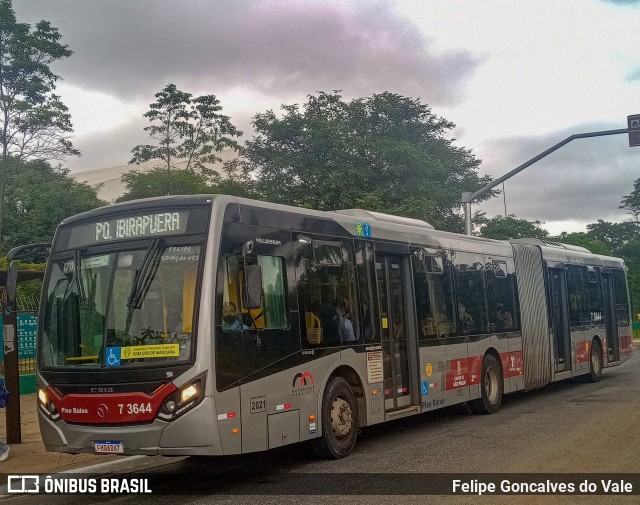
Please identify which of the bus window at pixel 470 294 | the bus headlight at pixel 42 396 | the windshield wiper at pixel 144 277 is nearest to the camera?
the windshield wiper at pixel 144 277

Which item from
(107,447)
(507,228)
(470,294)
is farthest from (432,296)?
(507,228)

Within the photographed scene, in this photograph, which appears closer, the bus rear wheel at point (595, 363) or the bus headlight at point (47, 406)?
the bus headlight at point (47, 406)

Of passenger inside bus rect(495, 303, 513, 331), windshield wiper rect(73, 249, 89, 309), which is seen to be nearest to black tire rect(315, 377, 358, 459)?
windshield wiper rect(73, 249, 89, 309)

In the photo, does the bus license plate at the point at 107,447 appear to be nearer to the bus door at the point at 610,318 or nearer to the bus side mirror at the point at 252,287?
the bus side mirror at the point at 252,287

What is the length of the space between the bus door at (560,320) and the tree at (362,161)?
19.7m

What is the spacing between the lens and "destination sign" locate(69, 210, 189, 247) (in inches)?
345

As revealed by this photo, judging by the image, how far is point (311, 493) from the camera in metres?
8.09

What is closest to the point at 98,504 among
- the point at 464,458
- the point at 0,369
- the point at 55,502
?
the point at 55,502

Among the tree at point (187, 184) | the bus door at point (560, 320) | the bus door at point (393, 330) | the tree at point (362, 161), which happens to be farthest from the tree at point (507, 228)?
the bus door at point (393, 330)

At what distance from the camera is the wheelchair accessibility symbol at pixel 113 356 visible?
27.5ft

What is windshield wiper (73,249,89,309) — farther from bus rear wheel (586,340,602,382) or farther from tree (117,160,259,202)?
tree (117,160,259,202)

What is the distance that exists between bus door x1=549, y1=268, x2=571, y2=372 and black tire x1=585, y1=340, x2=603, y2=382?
1.69 m

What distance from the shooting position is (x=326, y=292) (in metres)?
10.3

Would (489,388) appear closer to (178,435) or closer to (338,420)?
(338,420)
